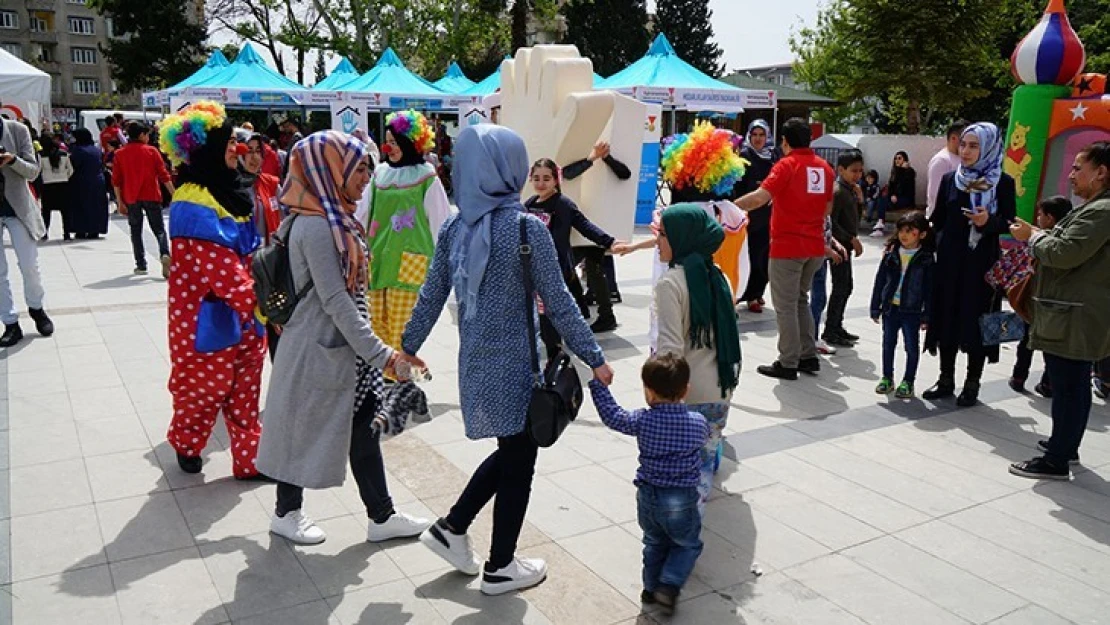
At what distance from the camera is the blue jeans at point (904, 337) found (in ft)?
19.6

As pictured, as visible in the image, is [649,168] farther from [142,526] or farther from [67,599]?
[67,599]

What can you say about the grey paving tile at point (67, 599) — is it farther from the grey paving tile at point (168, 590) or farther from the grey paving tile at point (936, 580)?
the grey paving tile at point (936, 580)

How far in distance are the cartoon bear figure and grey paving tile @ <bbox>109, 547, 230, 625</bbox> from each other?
32.7 ft

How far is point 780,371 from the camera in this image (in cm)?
652

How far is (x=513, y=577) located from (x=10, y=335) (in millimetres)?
5754

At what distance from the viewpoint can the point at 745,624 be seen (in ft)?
10.6

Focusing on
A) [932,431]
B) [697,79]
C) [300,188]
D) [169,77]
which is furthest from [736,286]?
[169,77]

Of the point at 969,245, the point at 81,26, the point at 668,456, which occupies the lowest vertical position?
the point at 668,456

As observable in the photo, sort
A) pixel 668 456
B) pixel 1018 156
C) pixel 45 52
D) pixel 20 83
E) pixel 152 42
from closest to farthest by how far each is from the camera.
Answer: pixel 668 456
pixel 1018 156
pixel 20 83
pixel 152 42
pixel 45 52

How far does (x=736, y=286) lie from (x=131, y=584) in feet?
13.1

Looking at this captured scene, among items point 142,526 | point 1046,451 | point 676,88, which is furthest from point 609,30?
point 142,526

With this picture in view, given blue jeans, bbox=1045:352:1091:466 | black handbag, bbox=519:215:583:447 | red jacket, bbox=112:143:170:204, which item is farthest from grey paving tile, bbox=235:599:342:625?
red jacket, bbox=112:143:170:204

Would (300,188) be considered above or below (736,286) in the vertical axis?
above

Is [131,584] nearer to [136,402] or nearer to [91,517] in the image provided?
[91,517]
